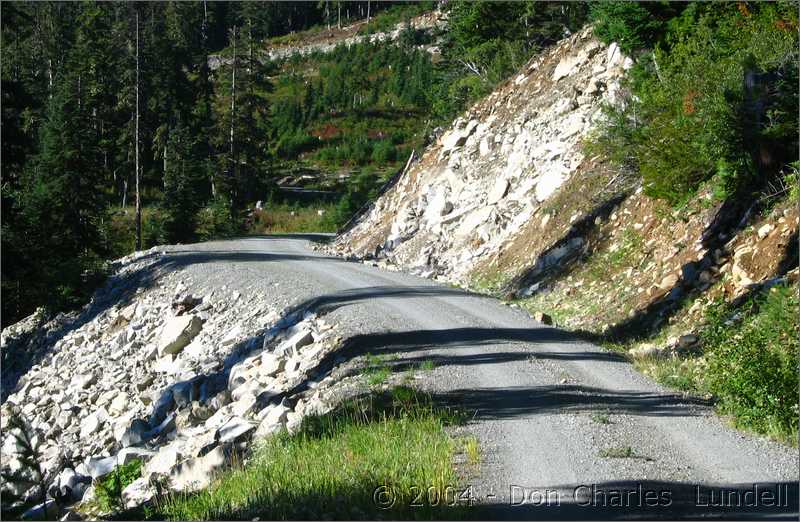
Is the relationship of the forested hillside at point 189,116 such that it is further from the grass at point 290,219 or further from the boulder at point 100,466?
the boulder at point 100,466

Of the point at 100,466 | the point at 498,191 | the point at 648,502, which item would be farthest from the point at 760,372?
the point at 498,191

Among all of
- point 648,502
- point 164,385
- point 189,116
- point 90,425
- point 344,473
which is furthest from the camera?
point 189,116

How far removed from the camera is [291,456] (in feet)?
27.6

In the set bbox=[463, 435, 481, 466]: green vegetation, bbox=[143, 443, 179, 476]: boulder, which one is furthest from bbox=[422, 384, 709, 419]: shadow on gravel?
bbox=[143, 443, 179, 476]: boulder

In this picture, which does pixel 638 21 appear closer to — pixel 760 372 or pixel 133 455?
pixel 760 372

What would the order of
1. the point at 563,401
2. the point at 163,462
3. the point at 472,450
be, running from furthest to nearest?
1. the point at 163,462
2. the point at 563,401
3. the point at 472,450

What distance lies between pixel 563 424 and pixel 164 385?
10.2m

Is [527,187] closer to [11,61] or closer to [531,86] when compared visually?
[531,86]

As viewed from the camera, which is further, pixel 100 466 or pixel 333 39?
pixel 333 39

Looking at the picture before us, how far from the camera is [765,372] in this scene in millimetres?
9016

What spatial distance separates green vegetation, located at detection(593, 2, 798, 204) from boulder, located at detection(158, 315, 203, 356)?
1089cm

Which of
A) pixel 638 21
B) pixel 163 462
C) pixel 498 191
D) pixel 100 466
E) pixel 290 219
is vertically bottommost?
pixel 290 219

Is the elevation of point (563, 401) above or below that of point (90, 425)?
above

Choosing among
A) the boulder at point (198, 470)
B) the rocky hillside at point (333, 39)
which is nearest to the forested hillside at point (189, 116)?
the rocky hillside at point (333, 39)
